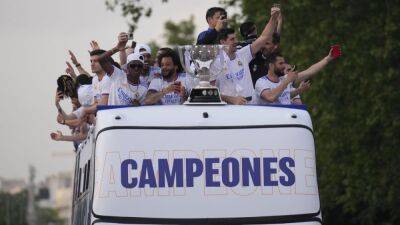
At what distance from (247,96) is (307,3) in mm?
16729

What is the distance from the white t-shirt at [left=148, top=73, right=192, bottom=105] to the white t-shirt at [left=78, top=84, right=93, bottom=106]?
2801 mm

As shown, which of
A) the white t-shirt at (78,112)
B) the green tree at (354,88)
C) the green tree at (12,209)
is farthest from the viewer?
the green tree at (12,209)

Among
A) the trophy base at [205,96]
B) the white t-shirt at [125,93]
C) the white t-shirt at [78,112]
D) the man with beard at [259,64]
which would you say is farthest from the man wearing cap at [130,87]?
the white t-shirt at [78,112]

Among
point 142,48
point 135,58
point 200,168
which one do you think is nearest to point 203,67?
point 135,58

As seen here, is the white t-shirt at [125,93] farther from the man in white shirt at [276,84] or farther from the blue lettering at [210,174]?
the blue lettering at [210,174]

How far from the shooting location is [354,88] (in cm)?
3381

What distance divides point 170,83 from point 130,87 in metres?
0.49

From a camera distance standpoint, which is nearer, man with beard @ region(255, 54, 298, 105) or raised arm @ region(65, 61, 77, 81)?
man with beard @ region(255, 54, 298, 105)

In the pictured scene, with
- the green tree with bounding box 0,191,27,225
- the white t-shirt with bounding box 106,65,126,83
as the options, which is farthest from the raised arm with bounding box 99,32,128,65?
the green tree with bounding box 0,191,27,225

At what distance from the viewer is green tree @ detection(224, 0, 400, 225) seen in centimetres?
3206

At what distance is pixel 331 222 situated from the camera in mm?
42406

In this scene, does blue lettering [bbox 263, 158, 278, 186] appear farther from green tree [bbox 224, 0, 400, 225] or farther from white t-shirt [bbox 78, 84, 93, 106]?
green tree [bbox 224, 0, 400, 225]

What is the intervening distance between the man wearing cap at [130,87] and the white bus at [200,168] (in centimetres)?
207

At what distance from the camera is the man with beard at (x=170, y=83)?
16062 millimetres
